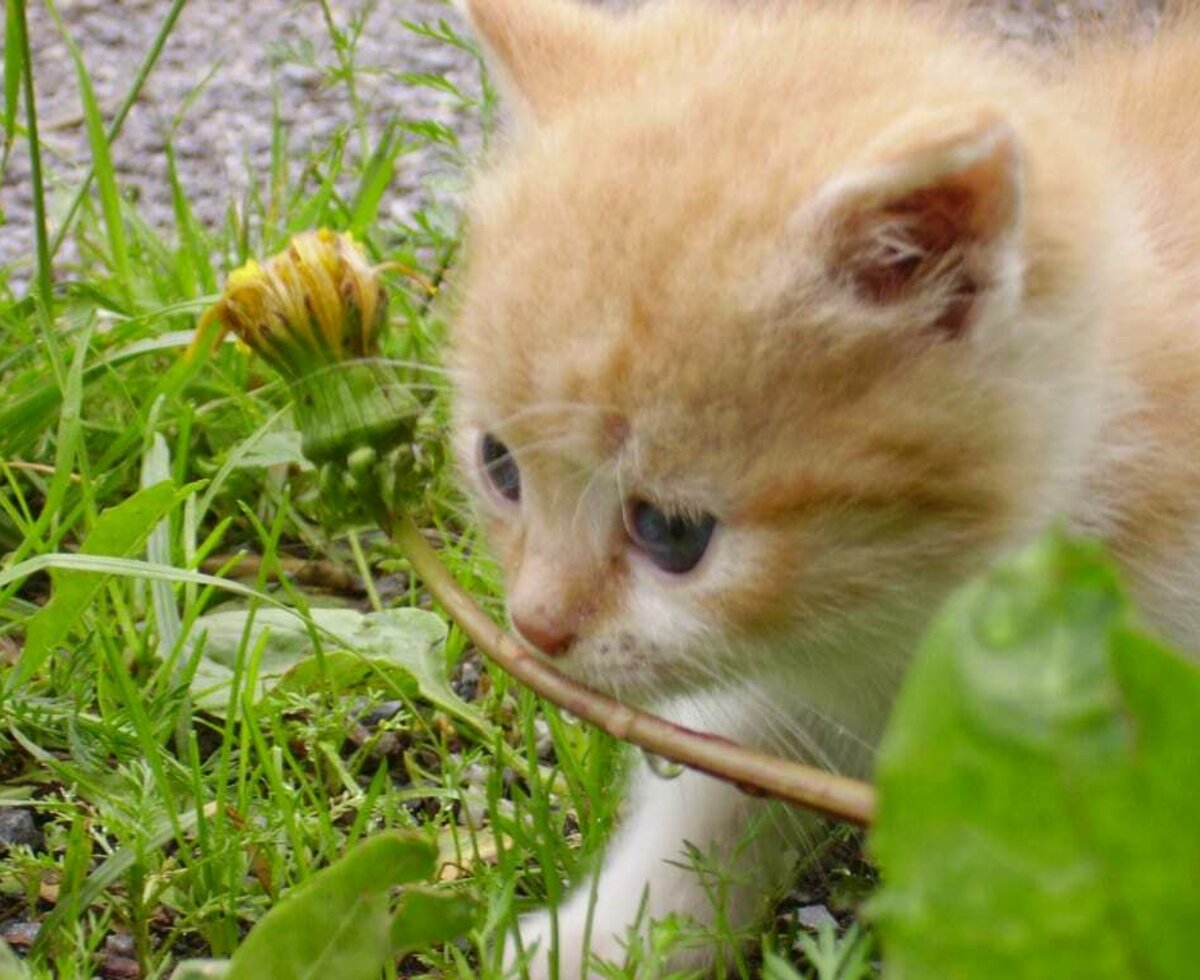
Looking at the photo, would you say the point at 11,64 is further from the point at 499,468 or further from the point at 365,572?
the point at 499,468

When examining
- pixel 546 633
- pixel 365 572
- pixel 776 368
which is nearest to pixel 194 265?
pixel 365 572

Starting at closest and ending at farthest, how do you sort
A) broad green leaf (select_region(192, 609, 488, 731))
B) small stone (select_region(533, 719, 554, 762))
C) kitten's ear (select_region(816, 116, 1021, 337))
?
kitten's ear (select_region(816, 116, 1021, 337)) < broad green leaf (select_region(192, 609, 488, 731)) < small stone (select_region(533, 719, 554, 762))

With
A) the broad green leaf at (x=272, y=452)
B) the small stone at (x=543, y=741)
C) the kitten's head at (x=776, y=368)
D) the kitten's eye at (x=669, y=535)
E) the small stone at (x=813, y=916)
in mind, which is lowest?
the small stone at (x=543, y=741)

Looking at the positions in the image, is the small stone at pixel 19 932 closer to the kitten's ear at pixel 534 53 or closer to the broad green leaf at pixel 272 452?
the broad green leaf at pixel 272 452

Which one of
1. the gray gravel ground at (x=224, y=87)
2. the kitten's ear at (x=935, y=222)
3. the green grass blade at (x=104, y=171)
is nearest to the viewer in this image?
the kitten's ear at (x=935, y=222)

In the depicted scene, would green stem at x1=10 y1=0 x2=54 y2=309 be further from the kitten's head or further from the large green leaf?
the large green leaf

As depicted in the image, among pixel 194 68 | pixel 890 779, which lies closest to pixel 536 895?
pixel 890 779

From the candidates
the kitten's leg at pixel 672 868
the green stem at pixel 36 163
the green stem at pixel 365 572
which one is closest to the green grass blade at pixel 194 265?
the green stem at pixel 36 163

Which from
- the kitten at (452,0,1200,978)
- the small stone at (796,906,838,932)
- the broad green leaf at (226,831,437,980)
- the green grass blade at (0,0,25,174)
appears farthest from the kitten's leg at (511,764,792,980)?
the green grass blade at (0,0,25,174)
